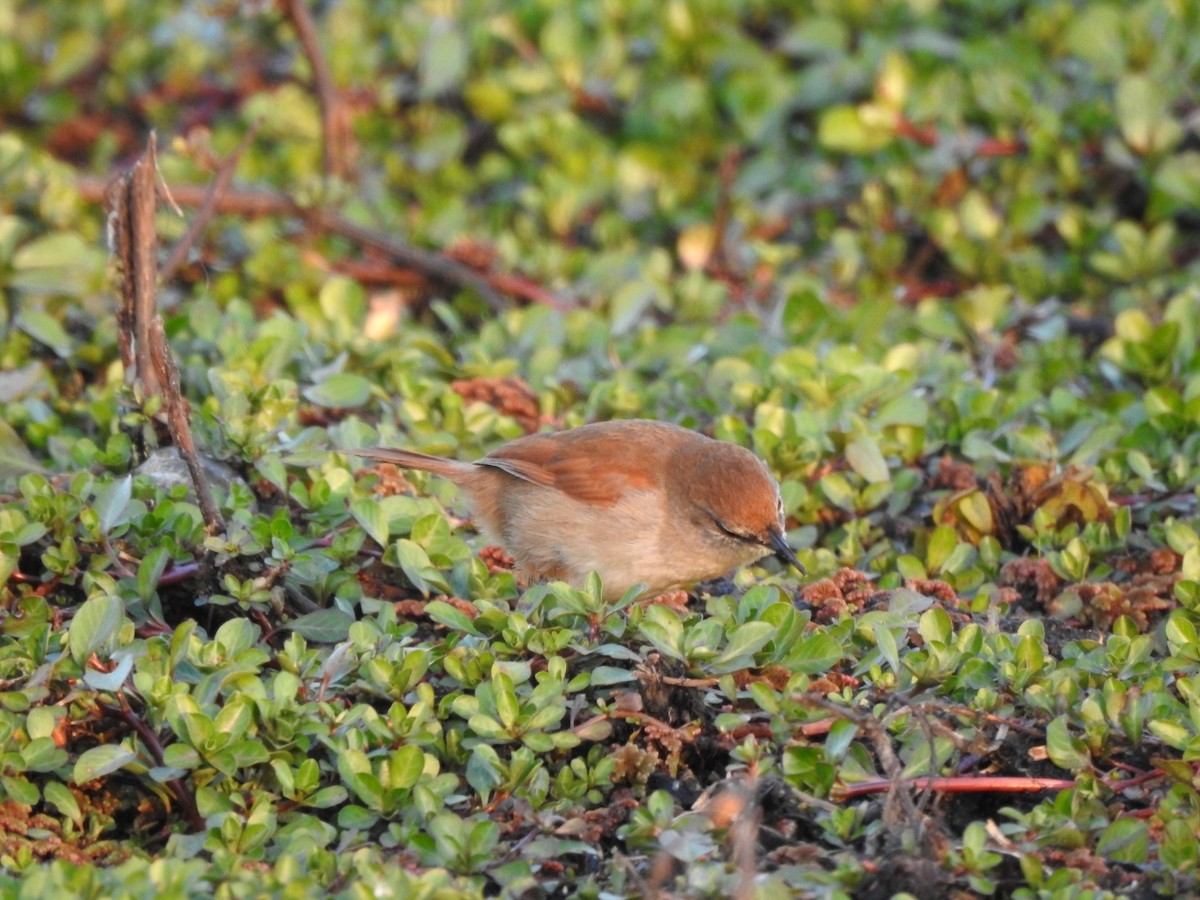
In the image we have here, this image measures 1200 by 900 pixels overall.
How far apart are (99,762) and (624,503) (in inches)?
82.1

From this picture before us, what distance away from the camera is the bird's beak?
16.4 feet

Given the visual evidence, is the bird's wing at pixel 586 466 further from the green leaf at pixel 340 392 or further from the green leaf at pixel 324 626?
the green leaf at pixel 324 626

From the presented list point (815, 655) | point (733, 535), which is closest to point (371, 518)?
point (733, 535)

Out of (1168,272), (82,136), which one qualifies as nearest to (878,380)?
(1168,272)

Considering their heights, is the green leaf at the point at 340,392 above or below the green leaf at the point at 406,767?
above

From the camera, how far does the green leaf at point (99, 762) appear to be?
378 cm

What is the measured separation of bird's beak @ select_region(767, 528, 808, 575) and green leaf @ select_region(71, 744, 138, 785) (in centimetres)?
217

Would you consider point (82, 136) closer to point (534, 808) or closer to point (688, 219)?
point (688, 219)

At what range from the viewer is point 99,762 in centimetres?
379

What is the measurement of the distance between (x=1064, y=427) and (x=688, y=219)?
2.78 metres

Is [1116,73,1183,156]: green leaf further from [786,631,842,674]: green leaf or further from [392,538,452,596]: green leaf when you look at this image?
[392,538,452,596]: green leaf

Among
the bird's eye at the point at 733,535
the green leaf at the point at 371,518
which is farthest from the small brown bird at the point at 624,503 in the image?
the green leaf at the point at 371,518

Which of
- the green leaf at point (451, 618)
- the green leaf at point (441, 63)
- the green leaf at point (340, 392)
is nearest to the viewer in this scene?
the green leaf at point (451, 618)

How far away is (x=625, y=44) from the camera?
866 centimetres
